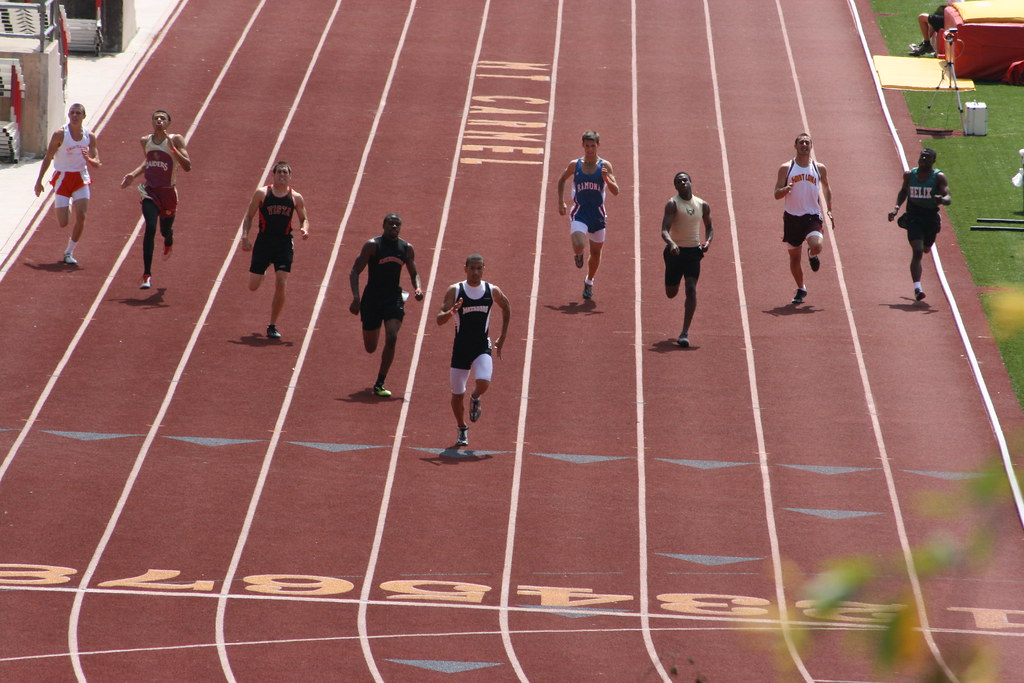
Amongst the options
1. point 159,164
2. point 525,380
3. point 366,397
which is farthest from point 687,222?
point 159,164

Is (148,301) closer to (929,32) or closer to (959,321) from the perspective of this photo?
(959,321)

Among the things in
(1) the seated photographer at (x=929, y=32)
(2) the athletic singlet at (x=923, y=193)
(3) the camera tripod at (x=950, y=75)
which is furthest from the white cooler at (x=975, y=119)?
(2) the athletic singlet at (x=923, y=193)

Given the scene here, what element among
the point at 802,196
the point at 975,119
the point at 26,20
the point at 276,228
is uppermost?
the point at 802,196

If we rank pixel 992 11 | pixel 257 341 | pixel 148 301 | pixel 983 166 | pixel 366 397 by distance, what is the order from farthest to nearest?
pixel 992 11 < pixel 983 166 < pixel 148 301 < pixel 257 341 < pixel 366 397

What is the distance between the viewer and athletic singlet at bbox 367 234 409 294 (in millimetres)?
12281

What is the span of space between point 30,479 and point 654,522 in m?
4.73

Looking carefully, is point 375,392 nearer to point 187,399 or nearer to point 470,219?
point 187,399

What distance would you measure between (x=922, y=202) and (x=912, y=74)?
9.83 metres

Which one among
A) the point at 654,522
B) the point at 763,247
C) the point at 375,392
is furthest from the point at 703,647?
the point at 763,247

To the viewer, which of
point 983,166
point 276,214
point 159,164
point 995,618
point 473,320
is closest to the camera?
point 995,618

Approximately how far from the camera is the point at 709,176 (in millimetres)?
19547

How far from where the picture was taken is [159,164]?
47.7 ft

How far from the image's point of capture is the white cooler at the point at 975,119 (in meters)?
22.0

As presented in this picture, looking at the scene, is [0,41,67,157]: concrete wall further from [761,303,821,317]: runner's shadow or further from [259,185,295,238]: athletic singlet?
[761,303,821,317]: runner's shadow
